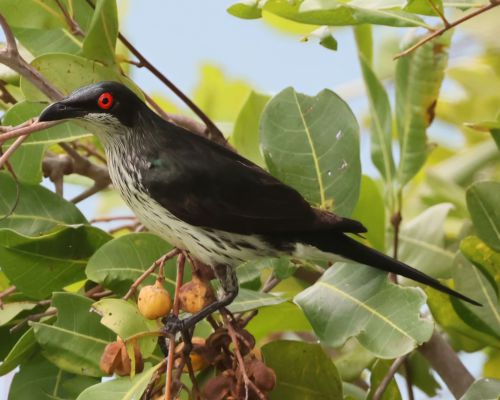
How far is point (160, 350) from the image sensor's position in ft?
8.69

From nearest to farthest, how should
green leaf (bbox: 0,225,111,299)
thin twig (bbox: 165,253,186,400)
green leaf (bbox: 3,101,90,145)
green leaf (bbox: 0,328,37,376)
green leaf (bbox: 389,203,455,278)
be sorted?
thin twig (bbox: 165,253,186,400) < green leaf (bbox: 0,328,37,376) < green leaf (bbox: 0,225,111,299) < green leaf (bbox: 3,101,90,145) < green leaf (bbox: 389,203,455,278)

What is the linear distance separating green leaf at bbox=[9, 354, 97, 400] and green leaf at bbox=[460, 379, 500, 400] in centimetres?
90

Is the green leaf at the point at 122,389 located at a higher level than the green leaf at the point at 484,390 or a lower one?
higher

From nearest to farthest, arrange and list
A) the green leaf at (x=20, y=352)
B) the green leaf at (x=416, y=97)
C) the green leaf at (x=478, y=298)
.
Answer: the green leaf at (x=20, y=352) < the green leaf at (x=478, y=298) < the green leaf at (x=416, y=97)

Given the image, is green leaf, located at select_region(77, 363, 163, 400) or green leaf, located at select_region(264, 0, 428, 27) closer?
green leaf, located at select_region(77, 363, 163, 400)

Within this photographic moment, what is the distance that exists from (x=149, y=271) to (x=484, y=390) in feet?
2.59

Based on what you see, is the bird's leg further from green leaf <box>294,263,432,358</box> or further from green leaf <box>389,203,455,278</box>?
green leaf <box>389,203,455,278</box>

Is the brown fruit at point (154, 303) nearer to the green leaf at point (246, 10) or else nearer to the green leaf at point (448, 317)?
the green leaf at point (246, 10)

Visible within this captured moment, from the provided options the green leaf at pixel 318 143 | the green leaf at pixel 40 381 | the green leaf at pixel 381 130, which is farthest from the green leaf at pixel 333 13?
the green leaf at pixel 40 381

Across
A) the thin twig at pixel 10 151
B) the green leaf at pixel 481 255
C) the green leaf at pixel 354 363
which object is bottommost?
the green leaf at pixel 354 363

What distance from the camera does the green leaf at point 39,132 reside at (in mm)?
2869

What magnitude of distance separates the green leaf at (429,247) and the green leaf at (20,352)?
1173 mm

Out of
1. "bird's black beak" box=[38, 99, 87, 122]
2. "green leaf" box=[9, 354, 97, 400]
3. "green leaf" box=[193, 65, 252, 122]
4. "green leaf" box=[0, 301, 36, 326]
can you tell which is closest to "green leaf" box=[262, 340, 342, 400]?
"green leaf" box=[9, 354, 97, 400]

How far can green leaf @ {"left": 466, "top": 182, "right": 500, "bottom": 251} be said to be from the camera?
2742 millimetres
